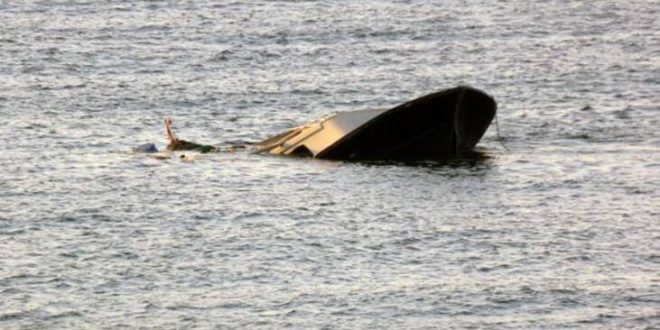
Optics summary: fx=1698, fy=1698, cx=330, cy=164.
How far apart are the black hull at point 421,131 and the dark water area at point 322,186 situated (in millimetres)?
690

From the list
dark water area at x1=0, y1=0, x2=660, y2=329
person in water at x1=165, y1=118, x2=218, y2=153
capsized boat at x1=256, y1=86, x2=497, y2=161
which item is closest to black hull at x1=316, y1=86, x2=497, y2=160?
capsized boat at x1=256, y1=86, x2=497, y2=161

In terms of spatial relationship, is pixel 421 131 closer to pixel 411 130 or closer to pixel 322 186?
pixel 411 130

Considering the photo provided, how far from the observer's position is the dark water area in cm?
2509

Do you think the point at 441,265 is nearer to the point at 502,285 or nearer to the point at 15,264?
the point at 502,285

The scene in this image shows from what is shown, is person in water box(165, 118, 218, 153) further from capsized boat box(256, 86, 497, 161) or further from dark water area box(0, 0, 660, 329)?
capsized boat box(256, 86, 497, 161)

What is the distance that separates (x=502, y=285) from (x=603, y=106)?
18.6 m

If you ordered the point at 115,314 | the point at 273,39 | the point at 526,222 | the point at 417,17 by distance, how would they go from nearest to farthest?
the point at 115,314 < the point at 526,222 < the point at 273,39 < the point at 417,17

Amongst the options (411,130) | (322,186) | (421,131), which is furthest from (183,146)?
(322,186)

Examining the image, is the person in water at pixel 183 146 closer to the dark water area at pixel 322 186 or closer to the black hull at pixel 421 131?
the dark water area at pixel 322 186

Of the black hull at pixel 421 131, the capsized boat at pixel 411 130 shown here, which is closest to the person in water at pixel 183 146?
the capsized boat at pixel 411 130

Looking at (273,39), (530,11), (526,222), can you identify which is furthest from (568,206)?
(530,11)

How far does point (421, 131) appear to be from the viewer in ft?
123

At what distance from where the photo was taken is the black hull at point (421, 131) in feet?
121

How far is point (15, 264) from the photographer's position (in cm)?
2767
